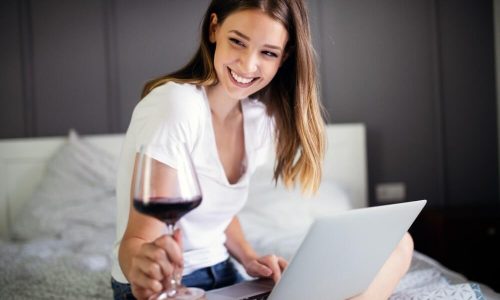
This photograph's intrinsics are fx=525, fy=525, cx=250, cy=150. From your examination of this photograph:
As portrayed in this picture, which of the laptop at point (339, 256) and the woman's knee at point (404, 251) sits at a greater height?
the laptop at point (339, 256)

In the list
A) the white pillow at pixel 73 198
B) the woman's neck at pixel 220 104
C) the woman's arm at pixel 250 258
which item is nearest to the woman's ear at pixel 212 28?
the woman's neck at pixel 220 104

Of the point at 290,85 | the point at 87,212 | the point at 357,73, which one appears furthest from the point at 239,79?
the point at 357,73

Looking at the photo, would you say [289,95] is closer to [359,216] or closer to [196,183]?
[359,216]

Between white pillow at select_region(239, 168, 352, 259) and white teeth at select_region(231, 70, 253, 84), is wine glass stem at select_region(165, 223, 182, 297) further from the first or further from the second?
white pillow at select_region(239, 168, 352, 259)

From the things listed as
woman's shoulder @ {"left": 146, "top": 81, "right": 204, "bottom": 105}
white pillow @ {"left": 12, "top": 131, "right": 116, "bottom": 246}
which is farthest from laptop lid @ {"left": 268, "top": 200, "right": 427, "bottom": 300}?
white pillow @ {"left": 12, "top": 131, "right": 116, "bottom": 246}

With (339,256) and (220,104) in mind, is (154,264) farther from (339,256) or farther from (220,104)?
(220,104)

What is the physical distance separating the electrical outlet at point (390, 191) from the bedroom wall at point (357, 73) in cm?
3

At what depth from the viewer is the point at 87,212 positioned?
251cm

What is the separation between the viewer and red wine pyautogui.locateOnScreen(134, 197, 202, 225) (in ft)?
2.39

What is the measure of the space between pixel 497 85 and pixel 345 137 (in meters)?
1.05

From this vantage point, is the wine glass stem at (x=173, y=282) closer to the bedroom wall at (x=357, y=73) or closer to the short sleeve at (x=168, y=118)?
the short sleeve at (x=168, y=118)

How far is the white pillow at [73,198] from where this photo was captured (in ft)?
8.13

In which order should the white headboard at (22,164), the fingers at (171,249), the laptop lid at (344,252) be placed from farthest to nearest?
the white headboard at (22,164)
the laptop lid at (344,252)
the fingers at (171,249)

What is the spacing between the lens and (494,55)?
327cm
